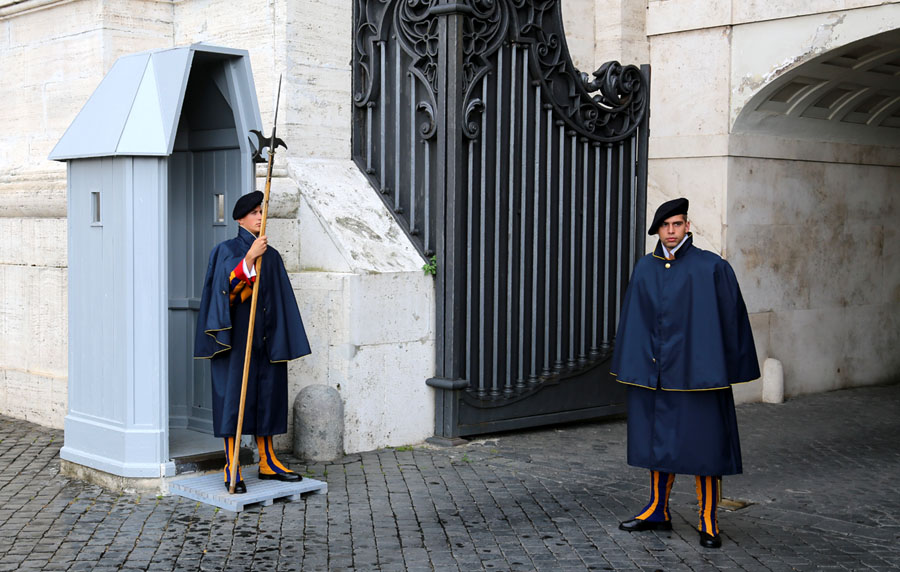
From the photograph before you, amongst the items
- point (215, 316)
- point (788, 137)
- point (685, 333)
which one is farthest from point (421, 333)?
point (788, 137)

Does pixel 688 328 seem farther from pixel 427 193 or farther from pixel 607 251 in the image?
pixel 607 251

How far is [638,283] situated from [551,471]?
188 cm

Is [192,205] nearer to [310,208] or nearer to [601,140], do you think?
[310,208]

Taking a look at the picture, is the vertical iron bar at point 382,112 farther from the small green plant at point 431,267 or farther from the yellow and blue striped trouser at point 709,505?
the yellow and blue striped trouser at point 709,505

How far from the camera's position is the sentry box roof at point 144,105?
252 inches

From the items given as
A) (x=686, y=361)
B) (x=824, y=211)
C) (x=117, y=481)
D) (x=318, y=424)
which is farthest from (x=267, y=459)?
(x=824, y=211)

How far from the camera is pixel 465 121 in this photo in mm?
7984

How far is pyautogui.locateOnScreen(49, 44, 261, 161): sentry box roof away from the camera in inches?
252

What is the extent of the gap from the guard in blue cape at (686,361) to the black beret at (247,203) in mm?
2140

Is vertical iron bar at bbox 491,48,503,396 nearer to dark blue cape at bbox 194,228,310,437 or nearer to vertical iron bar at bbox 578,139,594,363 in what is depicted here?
vertical iron bar at bbox 578,139,594,363

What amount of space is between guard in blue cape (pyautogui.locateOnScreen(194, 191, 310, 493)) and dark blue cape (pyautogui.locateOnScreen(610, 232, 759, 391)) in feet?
6.48

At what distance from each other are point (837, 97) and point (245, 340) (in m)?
6.44

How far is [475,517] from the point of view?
6.12 metres

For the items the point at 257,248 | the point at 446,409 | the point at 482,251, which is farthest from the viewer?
the point at 482,251
